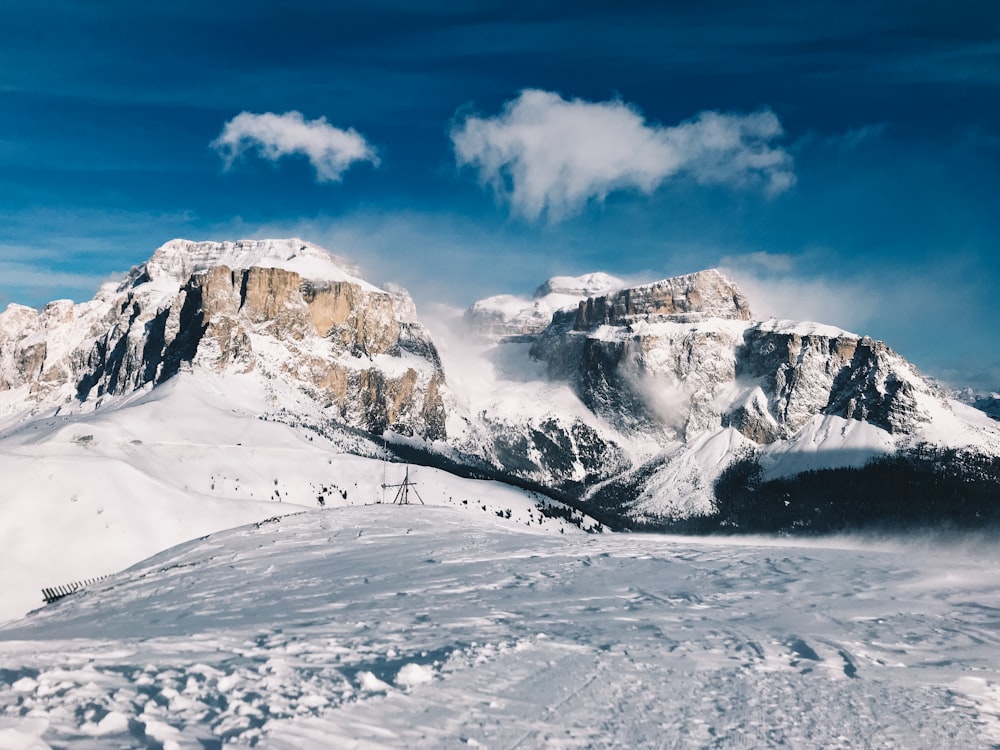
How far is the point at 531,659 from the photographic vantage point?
11.1 meters

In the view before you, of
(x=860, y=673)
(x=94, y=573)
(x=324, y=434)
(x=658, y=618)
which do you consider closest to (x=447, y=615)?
(x=658, y=618)

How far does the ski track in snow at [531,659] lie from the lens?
27.7ft

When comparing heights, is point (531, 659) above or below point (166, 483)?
above

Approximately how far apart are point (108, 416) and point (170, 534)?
79844mm

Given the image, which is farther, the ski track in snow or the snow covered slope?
the snow covered slope

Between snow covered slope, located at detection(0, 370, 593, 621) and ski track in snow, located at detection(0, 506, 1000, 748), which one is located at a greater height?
ski track in snow, located at detection(0, 506, 1000, 748)

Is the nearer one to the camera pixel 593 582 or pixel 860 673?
pixel 860 673

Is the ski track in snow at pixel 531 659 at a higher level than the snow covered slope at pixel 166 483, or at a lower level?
higher

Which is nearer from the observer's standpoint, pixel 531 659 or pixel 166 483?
pixel 531 659

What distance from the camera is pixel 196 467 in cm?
10781

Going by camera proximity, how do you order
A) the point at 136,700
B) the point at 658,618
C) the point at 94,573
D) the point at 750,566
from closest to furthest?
the point at 136,700 < the point at 658,618 < the point at 750,566 < the point at 94,573

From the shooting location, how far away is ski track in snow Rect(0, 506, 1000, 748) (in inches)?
332

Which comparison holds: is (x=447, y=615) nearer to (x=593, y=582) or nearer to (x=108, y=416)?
(x=593, y=582)

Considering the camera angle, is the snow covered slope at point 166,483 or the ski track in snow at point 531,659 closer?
the ski track in snow at point 531,659
